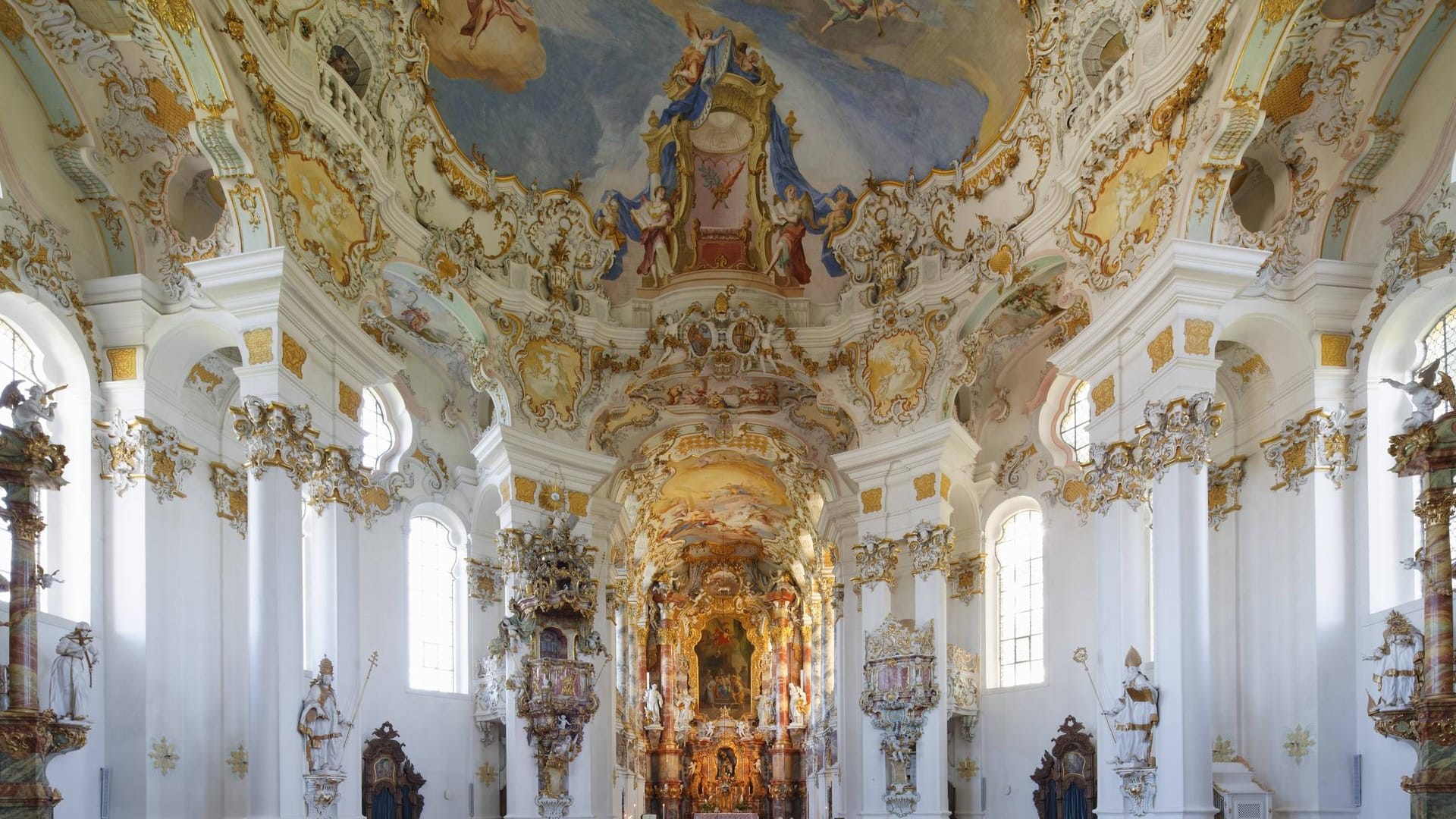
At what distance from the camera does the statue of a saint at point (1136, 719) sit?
13781 mm

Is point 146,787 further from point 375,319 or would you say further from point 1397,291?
point 1397,291

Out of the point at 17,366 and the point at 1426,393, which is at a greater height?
the point at 17,366

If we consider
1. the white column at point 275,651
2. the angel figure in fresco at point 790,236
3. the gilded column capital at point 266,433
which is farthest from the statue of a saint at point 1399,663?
the gilded column capital at point 266,433

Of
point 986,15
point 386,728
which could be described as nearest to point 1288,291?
point 986,15

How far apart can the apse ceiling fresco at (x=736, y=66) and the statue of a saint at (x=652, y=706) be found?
73.1 feet

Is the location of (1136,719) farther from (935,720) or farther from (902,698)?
(902,698)

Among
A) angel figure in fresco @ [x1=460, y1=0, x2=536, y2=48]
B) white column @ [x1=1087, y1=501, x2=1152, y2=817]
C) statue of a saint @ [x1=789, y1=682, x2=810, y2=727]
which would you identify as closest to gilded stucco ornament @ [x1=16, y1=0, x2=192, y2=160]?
angel figure in fresco @ [x1=460, y1=0, x2=536, y2=48]

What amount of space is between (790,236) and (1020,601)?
746 centimetres

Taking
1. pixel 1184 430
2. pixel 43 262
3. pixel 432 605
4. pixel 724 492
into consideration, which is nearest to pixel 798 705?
pixel 724 492

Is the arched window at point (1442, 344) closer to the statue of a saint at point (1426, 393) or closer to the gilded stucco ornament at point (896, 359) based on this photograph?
the statue of a saint at point (1426, 393)

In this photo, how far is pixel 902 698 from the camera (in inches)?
761

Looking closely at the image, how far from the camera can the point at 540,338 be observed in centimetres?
2073

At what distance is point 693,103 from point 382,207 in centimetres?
592

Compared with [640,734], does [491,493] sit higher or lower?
higher
